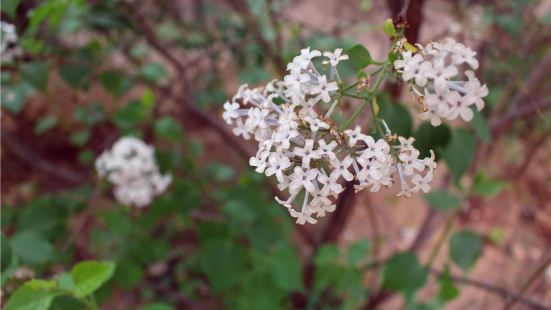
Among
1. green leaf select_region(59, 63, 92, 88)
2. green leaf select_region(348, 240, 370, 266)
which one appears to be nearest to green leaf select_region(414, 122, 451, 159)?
green leaf select_region(348, 240, 370, 266)

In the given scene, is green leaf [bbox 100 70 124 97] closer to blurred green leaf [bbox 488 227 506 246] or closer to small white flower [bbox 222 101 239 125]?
small white flower [bbox 222 101 239 125]

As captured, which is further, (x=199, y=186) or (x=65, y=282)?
(x=199, y=186)

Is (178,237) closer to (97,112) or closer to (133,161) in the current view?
(97,112)

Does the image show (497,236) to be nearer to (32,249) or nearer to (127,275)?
(127,275)

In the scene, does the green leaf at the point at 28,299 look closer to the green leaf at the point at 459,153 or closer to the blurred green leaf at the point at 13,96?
the blurred green leaf at the point at 13,96

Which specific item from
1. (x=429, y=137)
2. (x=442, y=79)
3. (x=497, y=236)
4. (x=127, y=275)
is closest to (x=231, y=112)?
(x=442, y=79)

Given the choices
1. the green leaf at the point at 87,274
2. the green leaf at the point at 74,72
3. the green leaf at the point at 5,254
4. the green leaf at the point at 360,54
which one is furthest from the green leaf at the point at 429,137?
the green leaf at the point at 74,72
